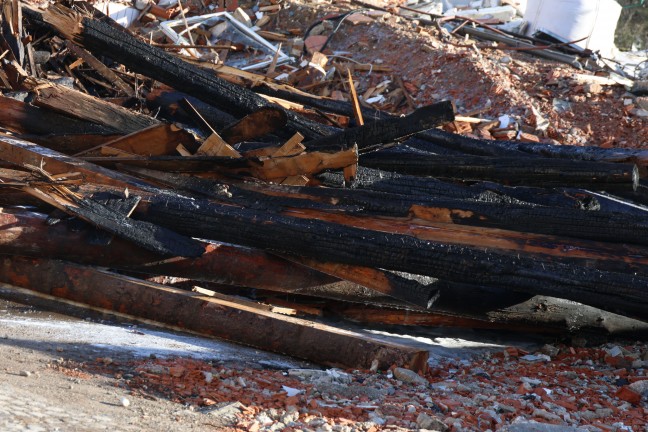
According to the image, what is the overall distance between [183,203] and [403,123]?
5.27 feet

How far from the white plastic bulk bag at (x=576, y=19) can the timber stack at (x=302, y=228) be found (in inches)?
285

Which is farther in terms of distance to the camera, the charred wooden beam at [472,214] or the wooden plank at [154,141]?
the wooden plank at [154,141]

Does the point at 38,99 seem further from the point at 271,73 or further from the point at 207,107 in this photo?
the point at 271,73

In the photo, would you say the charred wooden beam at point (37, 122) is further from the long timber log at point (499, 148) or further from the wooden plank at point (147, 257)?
the long timber log at point (499, 148)

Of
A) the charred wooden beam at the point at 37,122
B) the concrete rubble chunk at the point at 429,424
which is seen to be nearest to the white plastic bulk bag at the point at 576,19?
the charred wooden beam at the point at 37,122

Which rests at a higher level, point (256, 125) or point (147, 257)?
point (256, 125)

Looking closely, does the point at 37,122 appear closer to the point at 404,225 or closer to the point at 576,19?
the point at 404,225

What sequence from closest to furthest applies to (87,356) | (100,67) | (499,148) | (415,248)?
1. (87,356)
2. (415,248)
3. (499,148)
4. (100,67)

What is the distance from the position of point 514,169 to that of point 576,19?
27.2 feet

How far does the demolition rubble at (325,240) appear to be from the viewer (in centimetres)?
431

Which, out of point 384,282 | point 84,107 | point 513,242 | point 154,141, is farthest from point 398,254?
point 84,107

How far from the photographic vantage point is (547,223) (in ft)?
16.8

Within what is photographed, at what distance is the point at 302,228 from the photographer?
495cm

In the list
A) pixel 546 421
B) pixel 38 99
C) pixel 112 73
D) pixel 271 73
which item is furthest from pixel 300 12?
pixel 546 421
